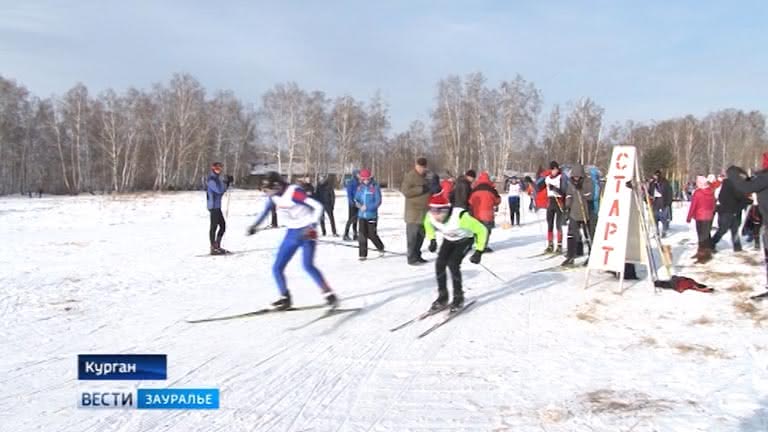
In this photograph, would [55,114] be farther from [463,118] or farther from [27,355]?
[27,355]

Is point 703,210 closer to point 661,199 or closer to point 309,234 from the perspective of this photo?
point 661,199

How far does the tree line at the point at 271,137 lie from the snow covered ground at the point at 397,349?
4472cm

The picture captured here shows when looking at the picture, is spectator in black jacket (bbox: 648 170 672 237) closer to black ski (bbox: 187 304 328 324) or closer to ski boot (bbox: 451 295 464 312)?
ski boot (bbox: 451 295 464 312)

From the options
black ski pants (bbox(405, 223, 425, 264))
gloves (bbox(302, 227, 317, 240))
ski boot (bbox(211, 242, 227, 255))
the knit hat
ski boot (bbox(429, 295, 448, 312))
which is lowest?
ski boot (bbox(429, 295, 448, 312))

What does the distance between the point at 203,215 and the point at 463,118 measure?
34.5 meters

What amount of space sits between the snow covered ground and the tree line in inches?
1761

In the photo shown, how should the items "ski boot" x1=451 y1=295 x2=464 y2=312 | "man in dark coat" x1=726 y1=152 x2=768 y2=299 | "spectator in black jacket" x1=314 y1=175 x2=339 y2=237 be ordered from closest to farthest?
"ski boot" x1=451 y1=295 x2=464 y2=312 < "man in dark coat" x1=726 y1=152 x2=768 y2=299 < "spectator in black jacket" x1=314 y1=175 x2=339 y2=237

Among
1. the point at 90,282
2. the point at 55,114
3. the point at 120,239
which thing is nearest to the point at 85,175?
the point at 55,114

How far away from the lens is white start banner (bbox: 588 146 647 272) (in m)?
8.24

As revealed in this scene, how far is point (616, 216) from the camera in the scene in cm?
832

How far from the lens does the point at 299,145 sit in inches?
2315

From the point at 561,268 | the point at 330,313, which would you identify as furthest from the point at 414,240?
the point at 330,313

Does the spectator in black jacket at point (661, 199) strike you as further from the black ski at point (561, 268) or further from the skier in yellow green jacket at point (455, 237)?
the skier in yellow green jacket at point (455, 237)

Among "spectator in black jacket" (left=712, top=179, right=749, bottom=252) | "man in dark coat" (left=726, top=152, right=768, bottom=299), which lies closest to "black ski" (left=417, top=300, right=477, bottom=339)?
"man in dark coat" (left=726, top=152, right=768, bottom=299)
